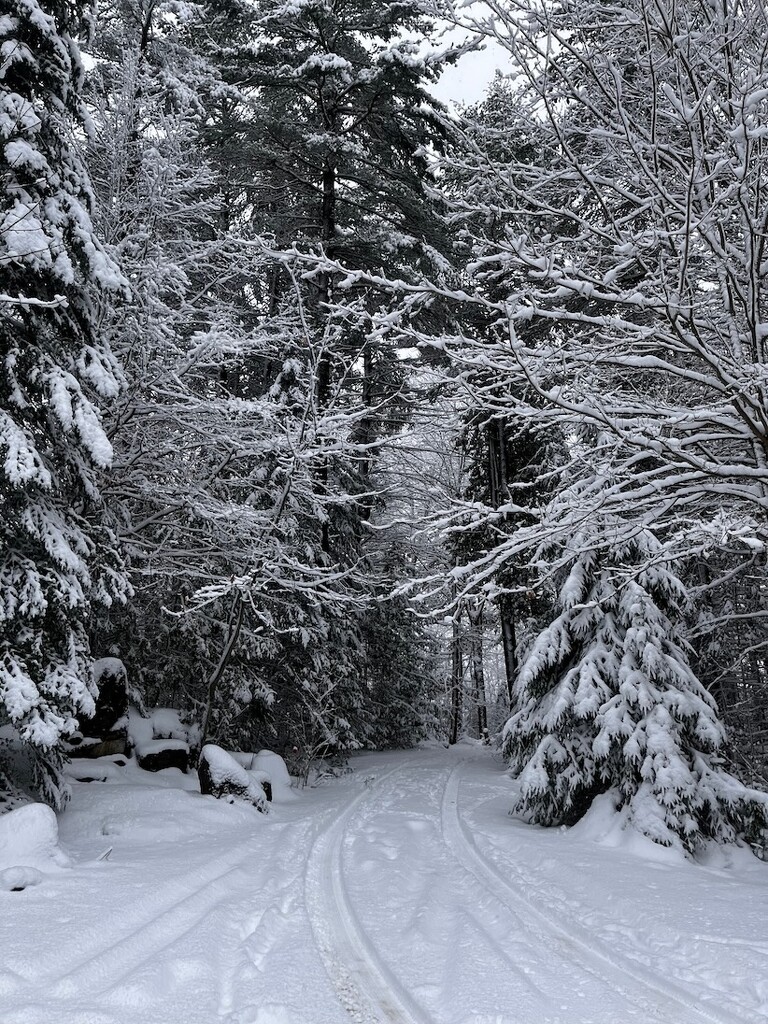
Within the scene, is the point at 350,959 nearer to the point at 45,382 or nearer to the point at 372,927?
the point at 372,927

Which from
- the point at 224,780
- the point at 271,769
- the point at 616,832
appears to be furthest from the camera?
the point at 271,769

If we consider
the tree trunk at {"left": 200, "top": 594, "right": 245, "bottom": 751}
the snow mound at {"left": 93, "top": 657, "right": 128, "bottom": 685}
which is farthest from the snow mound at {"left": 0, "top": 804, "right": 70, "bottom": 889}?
the snow mound at {"left": 93, "top": 657, "right": 128, "bottom": 685}

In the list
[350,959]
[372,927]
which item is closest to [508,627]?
[372,927]

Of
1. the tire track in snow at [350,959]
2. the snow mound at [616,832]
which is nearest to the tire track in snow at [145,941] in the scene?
the tire track in snow at [350,959]

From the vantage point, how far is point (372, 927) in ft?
16.2

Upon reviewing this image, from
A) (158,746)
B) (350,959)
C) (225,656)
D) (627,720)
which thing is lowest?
(158,746)

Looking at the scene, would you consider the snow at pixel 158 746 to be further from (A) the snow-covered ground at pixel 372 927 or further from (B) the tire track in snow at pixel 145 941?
(B) the tire track in snow at pixel 145 941

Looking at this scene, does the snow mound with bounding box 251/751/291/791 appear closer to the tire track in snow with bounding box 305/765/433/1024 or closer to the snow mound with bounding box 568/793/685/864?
the snow mound with bounding box 568/793/685/864

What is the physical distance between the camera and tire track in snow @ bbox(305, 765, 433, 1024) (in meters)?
3.62

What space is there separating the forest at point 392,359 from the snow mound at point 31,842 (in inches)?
28.0

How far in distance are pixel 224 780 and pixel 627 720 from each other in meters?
6.03

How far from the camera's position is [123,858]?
6.60m

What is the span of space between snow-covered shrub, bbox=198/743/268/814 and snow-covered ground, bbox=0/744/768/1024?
4.93 feet

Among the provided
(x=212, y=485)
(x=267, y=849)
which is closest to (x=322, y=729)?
(x=212, y=485)
